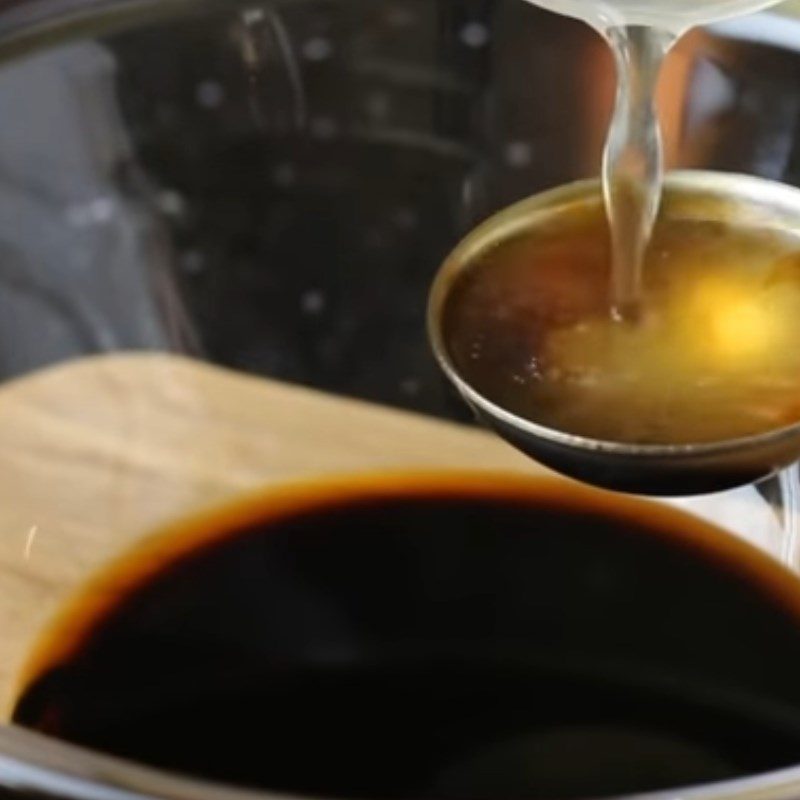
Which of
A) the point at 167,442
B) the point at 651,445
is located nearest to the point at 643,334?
the point at 651,445

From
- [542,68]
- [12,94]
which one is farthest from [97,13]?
[542,68]

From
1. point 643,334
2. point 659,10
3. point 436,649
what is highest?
point 659,10

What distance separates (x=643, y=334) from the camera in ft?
2.01

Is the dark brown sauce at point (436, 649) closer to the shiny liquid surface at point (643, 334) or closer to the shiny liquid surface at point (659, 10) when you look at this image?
the shiny liquid surface at point (643, 334)

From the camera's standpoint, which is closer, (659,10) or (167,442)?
(659,10)

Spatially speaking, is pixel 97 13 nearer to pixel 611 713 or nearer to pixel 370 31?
pixel 370 31

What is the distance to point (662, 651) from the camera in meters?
0.62

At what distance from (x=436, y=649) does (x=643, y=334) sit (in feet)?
0.43

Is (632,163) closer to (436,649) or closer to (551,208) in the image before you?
(551,208)

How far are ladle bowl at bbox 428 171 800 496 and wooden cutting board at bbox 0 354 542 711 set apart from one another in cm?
9

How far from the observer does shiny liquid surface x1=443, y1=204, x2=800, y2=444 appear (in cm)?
59

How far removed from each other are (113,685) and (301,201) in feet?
0.67

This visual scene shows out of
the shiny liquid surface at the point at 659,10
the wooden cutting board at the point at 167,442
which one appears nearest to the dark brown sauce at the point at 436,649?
the wooden cutting board at the point at 167,442

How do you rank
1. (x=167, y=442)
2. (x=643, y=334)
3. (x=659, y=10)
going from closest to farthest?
(x=659, y=10)
(x=643, y=334)
(x=167, y=442)
